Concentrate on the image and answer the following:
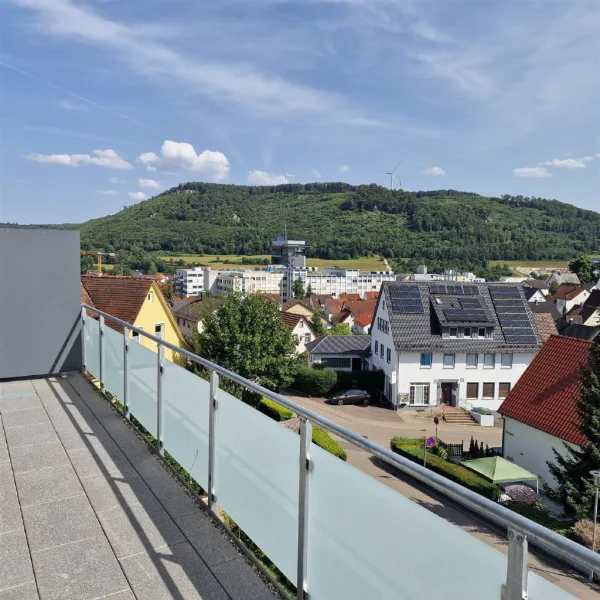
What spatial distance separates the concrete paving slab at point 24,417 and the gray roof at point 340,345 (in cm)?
3606

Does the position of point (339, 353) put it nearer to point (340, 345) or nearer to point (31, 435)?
point (340, 345)

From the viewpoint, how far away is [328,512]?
2311mm

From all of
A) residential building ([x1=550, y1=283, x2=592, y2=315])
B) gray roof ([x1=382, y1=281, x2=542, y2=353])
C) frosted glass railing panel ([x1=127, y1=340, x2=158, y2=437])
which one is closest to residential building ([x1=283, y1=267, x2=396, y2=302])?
residential building ([x1=550, y1=283, x2=592, y2=315])

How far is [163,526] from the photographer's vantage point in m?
3.25

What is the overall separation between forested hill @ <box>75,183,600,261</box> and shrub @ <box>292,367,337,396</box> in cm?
11350

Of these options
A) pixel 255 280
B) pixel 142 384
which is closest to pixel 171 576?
pixel 142 384

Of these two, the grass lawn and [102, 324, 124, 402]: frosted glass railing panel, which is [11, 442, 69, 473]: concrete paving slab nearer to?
[102, 324, 124, 402]: frosted glass railing panel

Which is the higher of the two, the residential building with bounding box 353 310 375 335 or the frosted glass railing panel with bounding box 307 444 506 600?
the frosted glass railing panel with bounding box 307 444 506 600

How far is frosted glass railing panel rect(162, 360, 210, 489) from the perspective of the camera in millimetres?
3606

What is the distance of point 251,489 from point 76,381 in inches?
180

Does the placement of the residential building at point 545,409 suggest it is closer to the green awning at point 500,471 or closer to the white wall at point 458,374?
the green awning at point 500,471

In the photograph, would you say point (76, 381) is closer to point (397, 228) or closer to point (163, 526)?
point (163, 526)

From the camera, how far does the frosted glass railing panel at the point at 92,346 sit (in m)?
6.49

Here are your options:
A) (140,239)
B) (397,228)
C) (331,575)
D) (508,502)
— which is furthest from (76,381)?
(397,228)
